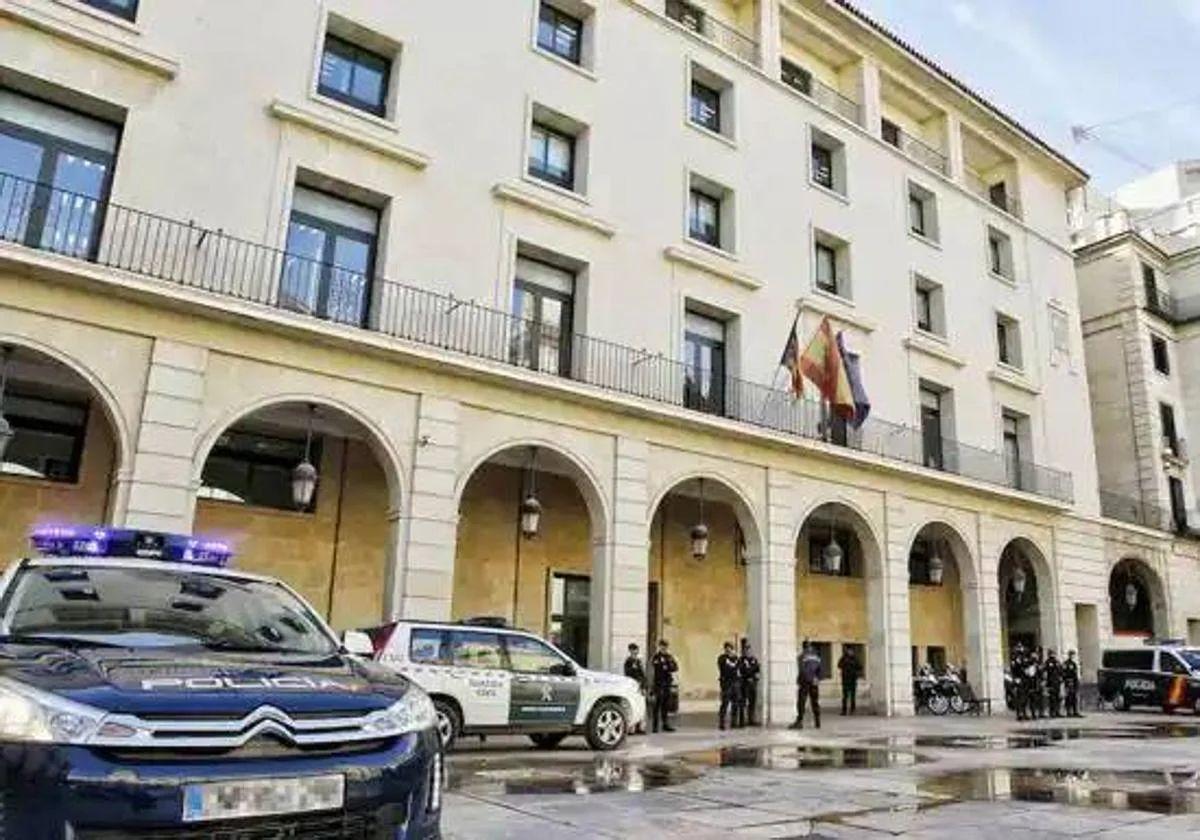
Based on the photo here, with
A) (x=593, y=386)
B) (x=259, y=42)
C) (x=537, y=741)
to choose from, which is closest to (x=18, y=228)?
(x=259, y=42)

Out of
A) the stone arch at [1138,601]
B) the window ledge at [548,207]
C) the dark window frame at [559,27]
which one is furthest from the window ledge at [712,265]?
the stone arch at [1138,601]

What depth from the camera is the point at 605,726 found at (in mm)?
13094

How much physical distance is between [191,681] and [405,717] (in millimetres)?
914

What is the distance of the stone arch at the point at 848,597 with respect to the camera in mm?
21188

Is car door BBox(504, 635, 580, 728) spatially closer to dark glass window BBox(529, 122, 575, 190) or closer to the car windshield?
the car windshield

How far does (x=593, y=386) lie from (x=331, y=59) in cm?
749

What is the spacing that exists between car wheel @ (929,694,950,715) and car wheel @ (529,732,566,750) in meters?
12.9

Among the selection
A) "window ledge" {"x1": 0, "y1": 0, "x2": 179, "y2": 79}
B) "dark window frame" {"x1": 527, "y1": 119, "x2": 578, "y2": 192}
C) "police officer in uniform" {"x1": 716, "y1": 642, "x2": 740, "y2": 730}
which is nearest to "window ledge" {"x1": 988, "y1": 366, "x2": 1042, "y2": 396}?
"police officer in uniform" {"x1": 716, "y1": 642, "x2": 740, "y2": 730}

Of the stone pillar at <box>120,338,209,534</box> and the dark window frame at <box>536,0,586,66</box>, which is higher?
the dark window frame at <box>536,0,586,66</box>

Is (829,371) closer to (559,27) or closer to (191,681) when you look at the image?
(559,27)

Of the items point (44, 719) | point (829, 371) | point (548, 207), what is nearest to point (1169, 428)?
point (829, 371)

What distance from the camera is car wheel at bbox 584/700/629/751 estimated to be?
13.0 metres

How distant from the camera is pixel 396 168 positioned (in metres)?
16.0

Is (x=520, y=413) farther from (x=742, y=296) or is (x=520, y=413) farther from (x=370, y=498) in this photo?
(x=742, y=296)
